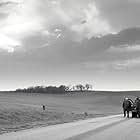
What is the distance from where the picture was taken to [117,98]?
11075 centimetres

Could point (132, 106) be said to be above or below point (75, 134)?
above

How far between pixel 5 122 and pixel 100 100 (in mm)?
77126

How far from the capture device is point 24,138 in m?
16.3

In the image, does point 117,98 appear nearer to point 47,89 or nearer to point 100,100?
point 100,100

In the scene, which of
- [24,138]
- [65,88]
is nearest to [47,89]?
[65,88]

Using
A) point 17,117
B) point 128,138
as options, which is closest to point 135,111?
point 17,117

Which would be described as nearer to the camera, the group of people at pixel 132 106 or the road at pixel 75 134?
the road at pixel 75 134

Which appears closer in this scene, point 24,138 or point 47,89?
point 24,138

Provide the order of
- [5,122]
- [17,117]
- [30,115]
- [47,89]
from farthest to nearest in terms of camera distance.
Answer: [47,89]
[30,115]
[17,117]
[5,122]

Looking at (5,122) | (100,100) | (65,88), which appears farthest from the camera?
(65,88)

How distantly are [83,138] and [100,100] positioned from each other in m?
89.4

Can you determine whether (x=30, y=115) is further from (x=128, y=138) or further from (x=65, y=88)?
(x=65, y=88)

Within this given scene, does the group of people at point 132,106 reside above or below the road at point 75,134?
above

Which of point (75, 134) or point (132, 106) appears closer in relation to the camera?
point (75, 134)
